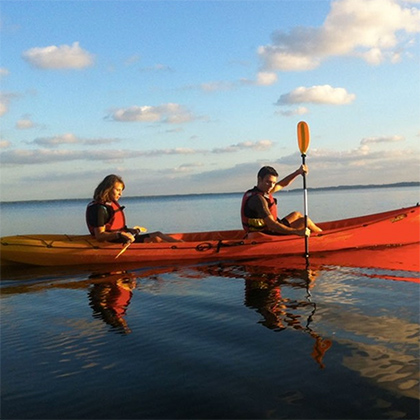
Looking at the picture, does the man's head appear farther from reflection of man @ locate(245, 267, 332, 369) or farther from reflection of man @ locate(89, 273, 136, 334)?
reflection of man @ locate(89, 273, 136, 334)

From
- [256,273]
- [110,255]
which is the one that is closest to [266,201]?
[256,273]

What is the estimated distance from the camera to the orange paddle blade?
906cm

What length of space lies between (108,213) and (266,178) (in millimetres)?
2988

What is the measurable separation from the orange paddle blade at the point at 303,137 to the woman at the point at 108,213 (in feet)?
Result: 12.4

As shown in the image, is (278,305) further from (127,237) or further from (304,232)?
(127,237)

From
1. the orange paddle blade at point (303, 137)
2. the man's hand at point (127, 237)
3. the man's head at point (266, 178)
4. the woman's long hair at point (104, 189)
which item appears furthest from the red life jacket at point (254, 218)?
the woman's long hair at point (104, 189)

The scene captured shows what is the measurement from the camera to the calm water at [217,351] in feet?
9.03

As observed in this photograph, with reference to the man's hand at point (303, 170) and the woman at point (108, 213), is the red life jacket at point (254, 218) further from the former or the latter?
the woman at point (108, 213)

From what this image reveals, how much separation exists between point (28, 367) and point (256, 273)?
4208 mm

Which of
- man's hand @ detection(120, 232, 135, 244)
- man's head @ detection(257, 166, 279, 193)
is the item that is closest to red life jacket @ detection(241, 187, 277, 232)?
man's head @ detection(257, 166, 279, 193)

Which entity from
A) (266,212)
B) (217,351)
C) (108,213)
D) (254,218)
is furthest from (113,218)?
(217,351)

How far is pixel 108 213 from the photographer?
802 centimetres

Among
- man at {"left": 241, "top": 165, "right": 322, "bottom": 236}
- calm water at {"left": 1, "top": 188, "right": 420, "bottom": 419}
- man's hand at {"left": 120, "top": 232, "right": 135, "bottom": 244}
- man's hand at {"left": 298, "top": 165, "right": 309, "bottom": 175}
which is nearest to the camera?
calm water at {"left": 1, "top": 188, "right": 420, "bottom": 419}

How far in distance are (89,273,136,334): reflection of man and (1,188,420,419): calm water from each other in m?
0.02
